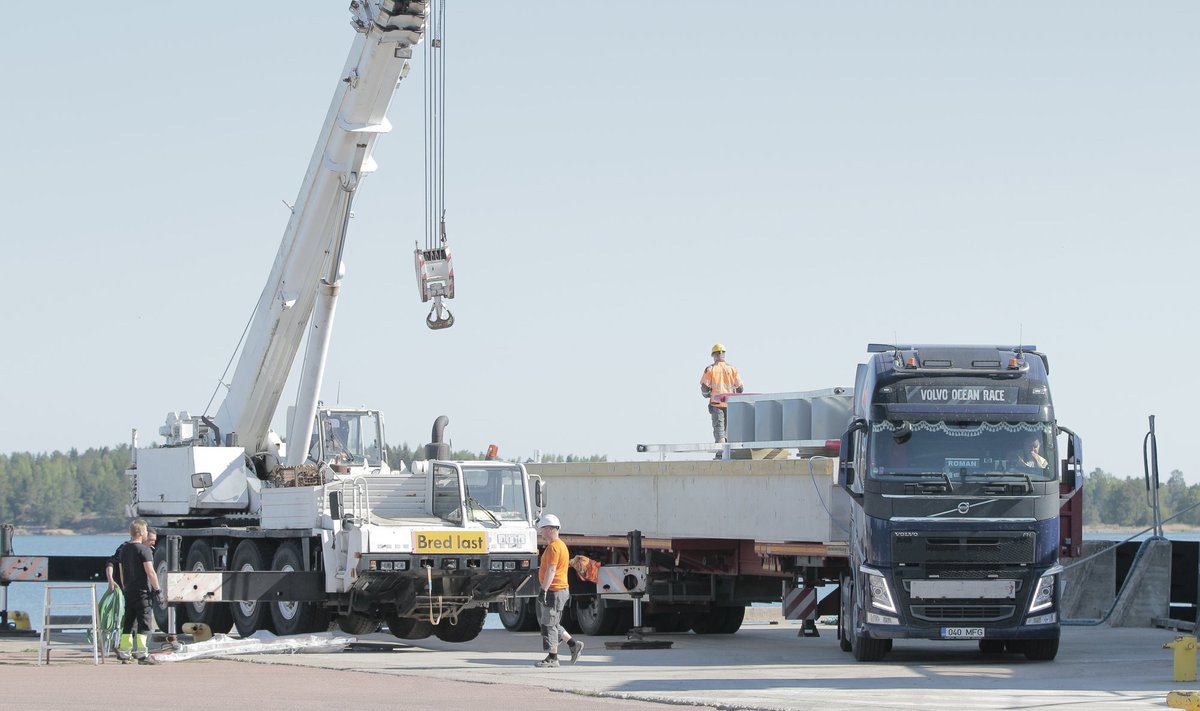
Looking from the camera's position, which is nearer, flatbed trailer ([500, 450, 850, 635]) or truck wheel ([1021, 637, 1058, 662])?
truck wheel ([1021, 637, 1058, 662])

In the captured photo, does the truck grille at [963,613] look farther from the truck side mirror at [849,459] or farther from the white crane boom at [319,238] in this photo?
the white crane boom at [319,238]

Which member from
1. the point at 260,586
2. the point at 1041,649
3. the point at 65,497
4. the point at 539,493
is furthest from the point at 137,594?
the point at 65,497

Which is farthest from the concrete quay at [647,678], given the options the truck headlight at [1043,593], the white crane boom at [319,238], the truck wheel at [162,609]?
the white crane boom at [319,238]

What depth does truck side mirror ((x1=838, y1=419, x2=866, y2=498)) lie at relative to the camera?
1848 cm

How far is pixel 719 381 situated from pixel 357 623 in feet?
21.1

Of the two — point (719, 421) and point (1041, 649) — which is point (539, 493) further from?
point (1041, 649)

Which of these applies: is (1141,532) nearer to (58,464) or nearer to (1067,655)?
A: (1067,655)

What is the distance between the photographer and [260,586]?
2119cm

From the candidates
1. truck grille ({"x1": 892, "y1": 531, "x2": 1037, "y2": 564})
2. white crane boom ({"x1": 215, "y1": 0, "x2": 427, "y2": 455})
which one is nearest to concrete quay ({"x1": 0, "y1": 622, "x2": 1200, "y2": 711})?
truck grille ({"x1": 892, "y1": 531, "x2": 1037, "y2": 564})

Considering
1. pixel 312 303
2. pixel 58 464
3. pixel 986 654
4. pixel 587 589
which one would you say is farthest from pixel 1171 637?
pixel 58 464

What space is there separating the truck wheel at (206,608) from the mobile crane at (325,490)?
3 cm

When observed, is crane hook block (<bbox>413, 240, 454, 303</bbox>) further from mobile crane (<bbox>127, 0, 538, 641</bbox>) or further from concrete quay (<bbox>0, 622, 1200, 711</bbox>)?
concrete quay (<bbox>0, 622, 1200, 711</bbox>)

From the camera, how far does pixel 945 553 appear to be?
1798 cm

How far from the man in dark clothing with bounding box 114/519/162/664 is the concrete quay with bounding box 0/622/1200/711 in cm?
42
